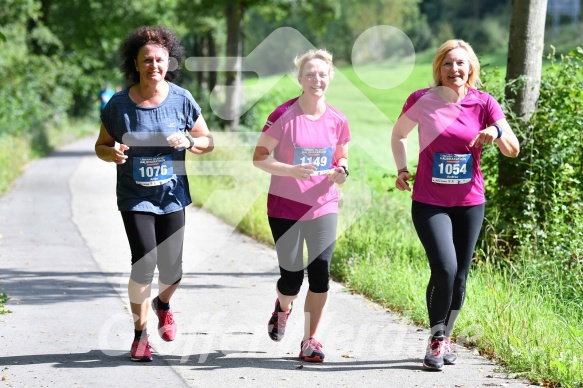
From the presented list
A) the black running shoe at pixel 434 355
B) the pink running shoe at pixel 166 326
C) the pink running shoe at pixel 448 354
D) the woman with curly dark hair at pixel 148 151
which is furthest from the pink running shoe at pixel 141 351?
the pink running shoe at pixel 448 354

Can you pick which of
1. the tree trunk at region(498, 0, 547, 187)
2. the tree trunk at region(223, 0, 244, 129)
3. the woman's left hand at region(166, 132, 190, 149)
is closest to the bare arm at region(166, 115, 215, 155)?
the woman's left hand at region(166, 132, 190, 149)

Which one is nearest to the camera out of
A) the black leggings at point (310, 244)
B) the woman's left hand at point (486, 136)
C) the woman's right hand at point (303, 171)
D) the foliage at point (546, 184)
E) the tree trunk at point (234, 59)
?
the woman's left hand at point (486, 136)

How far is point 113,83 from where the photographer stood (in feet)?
180

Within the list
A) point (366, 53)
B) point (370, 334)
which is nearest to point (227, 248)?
point (370, 334)

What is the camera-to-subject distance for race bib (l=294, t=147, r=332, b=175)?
20.1 ft

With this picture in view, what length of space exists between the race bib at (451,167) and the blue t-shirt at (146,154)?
5.25 feet

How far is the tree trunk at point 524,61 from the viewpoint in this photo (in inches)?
353

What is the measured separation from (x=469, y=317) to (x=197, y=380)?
6.81 ft

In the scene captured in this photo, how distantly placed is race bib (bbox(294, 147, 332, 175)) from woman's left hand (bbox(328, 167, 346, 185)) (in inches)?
2.4

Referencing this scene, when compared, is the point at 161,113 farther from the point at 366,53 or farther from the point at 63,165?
the point at 366,53

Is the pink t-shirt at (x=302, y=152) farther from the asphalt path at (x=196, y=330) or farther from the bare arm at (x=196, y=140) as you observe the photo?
the asphalt path at (x=196, y=330)

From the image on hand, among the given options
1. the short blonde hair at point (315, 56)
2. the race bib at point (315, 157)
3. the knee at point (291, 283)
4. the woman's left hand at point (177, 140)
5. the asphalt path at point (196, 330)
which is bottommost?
the asphalt path at point (196, 330)

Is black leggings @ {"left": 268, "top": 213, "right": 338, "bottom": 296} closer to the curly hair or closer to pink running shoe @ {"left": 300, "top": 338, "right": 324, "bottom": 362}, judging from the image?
pink running shoe @ {"left": 300, "top": 338, "right": 324, "bottom": 362}

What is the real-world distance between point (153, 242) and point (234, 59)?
22929 mm
